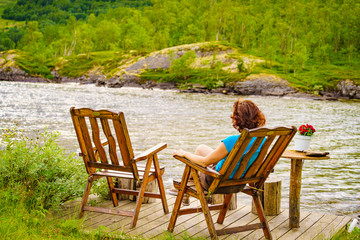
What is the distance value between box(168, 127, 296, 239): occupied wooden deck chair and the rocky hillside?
61613 millimetres

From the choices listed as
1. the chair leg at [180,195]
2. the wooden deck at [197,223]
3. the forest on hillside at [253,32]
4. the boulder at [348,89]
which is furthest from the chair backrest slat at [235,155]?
the forest on hillside at [253,32]

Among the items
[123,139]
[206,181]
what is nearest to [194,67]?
[123,139]

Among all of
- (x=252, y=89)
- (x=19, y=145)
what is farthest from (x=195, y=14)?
(x=19, y=145)

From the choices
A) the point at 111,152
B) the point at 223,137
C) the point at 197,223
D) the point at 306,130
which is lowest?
the point at 223,137

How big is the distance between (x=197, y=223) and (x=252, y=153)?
1.60 metres

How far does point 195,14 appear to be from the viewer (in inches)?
5743

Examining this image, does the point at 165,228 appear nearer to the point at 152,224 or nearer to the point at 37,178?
the point at 152,224

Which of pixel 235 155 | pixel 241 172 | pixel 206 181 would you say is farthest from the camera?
pixel 206 181

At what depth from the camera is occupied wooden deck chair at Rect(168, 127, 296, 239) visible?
4.29m

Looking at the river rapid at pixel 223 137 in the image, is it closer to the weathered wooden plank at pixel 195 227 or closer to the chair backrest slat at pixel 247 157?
the weathered wooden plank at pixel 195 227

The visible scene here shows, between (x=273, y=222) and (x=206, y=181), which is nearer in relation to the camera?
(x=206, y=181)

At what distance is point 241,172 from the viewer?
15.1 feet

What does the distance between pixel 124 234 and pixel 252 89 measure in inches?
2617

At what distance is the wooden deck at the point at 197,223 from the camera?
5062 millimetres
